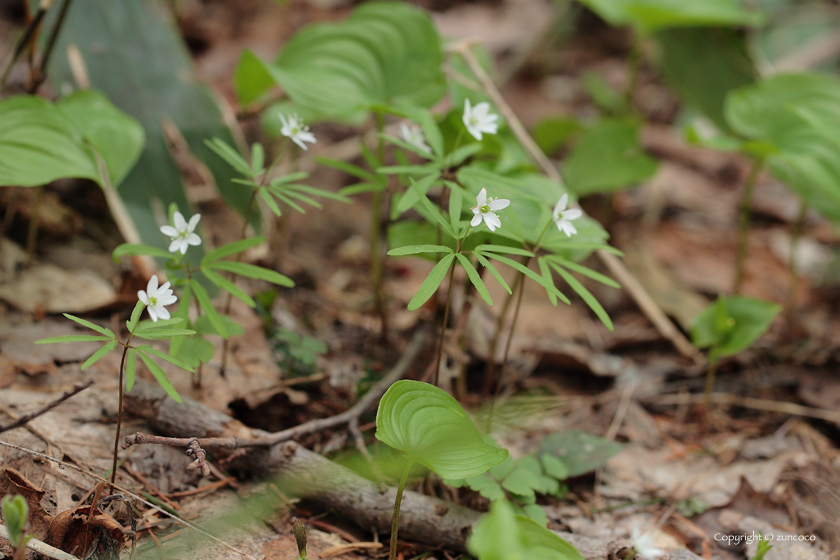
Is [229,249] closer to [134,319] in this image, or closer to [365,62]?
[134,319]

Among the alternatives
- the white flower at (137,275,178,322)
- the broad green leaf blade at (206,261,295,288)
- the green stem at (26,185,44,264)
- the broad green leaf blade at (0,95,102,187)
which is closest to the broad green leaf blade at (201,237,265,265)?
the broad green leaf blade at (206,261,295,288)

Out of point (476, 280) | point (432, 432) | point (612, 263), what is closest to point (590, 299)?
point (476, 280)

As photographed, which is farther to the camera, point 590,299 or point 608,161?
point 608,161

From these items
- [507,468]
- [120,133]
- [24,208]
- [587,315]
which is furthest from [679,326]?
[24,208]

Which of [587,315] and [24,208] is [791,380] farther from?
[24,208]

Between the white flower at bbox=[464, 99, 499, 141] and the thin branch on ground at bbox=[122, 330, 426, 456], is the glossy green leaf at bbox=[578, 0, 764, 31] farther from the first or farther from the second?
the thin branch on ground at bbox=[122, 330, 426, 456]

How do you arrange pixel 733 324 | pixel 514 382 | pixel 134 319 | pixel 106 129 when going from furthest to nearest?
pixel 514 382, pixel 733 324, pixel 106 129, pixel 134 319
